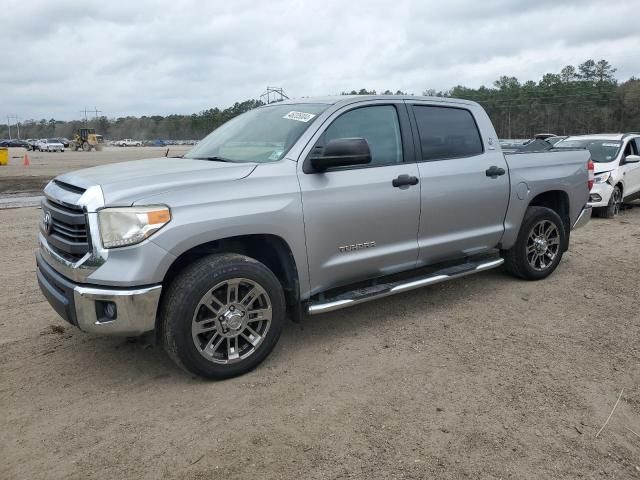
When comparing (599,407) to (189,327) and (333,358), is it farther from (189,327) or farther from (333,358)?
(189,327)

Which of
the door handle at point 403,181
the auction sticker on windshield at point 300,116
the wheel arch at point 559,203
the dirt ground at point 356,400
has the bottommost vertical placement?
the dirt ground at point 356,400

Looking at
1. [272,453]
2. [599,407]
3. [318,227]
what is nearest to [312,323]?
[318,227]

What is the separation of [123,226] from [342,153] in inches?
60.7

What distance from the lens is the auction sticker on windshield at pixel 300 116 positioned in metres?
4.09

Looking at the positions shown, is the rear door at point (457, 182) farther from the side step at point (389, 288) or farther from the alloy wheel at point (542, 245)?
the alloy wheel at point (542, 245)

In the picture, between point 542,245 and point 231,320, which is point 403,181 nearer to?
point 231,320

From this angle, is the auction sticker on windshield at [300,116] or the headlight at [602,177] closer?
the auction sticker on windshield at [300,116]

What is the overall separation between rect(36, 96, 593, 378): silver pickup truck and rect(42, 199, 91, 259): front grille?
13 millimetres

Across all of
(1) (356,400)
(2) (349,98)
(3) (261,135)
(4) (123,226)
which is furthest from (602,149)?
(4) (123,226)

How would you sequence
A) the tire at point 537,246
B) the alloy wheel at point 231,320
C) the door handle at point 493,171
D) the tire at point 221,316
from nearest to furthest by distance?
1. the tire at point 221,316
2. the alloy wheel at point 231,320
3. the door handle at point 493,171
4. the tire at point 537,246

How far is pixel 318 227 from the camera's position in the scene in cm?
382

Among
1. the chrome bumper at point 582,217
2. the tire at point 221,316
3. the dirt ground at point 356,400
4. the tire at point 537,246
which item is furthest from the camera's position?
the chrome bumper at point 582,217

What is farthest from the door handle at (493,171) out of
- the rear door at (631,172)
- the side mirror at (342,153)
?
the rear door at (631,172)

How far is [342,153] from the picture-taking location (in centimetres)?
368
